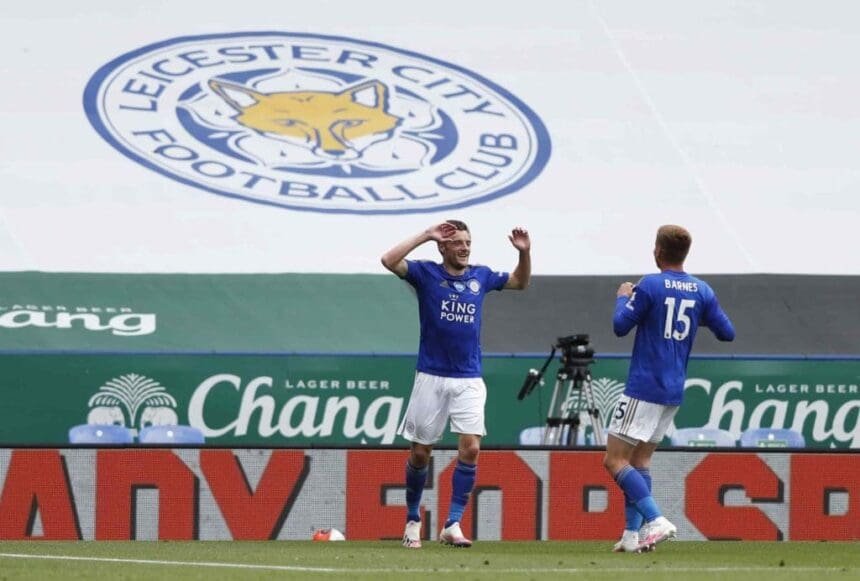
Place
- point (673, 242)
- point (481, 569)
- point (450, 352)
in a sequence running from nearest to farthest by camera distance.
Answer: point (481, 569)
point (673, 242)
point (450, 352)

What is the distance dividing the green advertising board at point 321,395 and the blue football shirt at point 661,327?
7.23 m

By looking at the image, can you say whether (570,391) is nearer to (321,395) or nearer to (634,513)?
(321,395)

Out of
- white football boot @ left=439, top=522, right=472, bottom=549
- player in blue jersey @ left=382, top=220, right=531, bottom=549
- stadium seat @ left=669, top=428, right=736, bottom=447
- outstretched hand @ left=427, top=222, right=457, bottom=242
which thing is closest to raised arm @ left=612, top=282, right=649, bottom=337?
player in blue jersey @ left=382, top=220, right=531, bottom=549

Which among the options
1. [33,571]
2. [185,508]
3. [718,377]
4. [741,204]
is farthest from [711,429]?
[33,571]

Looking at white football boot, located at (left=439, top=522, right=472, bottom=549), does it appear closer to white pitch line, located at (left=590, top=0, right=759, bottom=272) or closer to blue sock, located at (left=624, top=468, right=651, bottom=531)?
blue sock, located at (left=624, top=468, right=651, bottom=531)

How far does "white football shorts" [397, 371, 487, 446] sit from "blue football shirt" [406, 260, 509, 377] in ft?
0.16

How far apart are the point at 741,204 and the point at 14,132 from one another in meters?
7.77

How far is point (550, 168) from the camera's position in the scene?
802 inches

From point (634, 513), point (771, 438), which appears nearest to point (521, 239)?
point (634, 513)

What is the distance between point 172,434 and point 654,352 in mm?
6750

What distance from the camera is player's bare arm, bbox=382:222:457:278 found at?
9.73 m

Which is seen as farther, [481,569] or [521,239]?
[521,239]

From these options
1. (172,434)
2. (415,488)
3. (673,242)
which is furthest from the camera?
(172,434)

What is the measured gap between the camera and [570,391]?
15.9 meters
